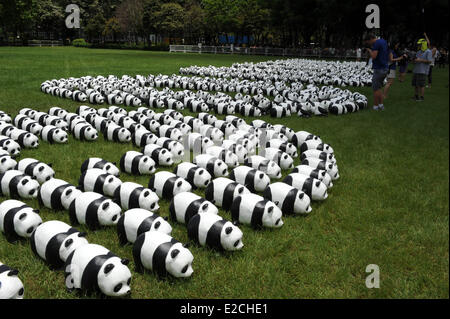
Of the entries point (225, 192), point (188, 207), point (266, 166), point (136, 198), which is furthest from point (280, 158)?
point (136, 198)

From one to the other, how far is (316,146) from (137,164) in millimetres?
4592

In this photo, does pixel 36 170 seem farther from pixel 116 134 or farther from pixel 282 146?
pixel 282 146

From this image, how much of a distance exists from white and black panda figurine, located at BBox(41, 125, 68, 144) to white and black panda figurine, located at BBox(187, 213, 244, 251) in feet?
22.4

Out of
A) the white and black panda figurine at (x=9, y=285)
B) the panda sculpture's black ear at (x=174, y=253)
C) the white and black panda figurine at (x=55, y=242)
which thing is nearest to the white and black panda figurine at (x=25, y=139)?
the white and black panda figurine at (x=55, y=242)

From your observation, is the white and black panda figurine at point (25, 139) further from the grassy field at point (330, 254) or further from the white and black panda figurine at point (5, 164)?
the grassy field at point (330, 254)

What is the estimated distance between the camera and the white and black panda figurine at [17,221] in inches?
213

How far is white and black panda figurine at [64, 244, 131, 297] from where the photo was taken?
13.5 feet

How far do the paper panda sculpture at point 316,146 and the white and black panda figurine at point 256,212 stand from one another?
12.6ft

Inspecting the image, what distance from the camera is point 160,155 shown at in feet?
28.7

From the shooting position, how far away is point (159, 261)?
453 cm

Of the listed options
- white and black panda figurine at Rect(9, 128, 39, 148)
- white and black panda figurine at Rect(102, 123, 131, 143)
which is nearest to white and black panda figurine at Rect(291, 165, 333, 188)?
white and black panda figurine at Rect(102, 123, 131, 143)
